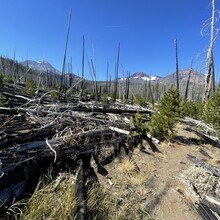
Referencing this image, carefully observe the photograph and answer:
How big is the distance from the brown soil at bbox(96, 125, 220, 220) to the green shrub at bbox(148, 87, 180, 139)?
0.60 meters

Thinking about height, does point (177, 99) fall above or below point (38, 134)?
above

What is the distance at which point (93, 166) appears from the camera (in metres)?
7.94

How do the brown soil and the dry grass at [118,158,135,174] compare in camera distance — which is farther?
the dry grass at [118,158,135,174]

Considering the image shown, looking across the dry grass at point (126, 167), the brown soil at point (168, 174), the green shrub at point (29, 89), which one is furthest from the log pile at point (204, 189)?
the green shrub at point (29, 89)

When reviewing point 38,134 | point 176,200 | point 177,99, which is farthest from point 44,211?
point 177,99

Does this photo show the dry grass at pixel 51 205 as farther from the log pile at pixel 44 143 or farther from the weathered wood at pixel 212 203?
the weathered wood at pixel 212 203

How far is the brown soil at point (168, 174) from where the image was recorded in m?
6.07

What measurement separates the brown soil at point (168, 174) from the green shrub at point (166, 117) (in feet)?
1.98

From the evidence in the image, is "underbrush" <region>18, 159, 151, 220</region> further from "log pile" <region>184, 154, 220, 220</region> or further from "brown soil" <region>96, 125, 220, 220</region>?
"log pile" <region>184, 154, 220, 220</region>

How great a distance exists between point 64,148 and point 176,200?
3656 millimetres

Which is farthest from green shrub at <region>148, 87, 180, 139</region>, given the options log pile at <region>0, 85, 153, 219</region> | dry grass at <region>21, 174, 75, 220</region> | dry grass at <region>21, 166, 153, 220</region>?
dry grass at <region>21, 174, 75, 220</region>

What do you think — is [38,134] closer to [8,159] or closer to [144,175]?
[8,159]

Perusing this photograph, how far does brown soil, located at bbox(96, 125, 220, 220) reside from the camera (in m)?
6.07

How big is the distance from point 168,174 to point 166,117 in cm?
389
